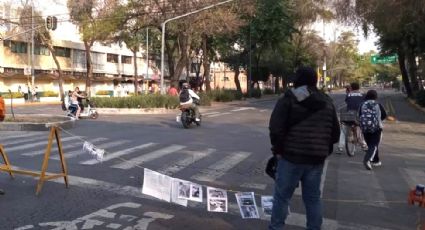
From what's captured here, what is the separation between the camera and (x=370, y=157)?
35.2 feet

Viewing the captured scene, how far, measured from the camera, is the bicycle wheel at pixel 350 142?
12773 millimetres

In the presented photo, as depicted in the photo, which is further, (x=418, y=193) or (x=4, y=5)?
(x=4, y=5)

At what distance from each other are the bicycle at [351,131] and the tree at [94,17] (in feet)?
101

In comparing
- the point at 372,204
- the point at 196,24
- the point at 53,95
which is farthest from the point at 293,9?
the point at 372,204

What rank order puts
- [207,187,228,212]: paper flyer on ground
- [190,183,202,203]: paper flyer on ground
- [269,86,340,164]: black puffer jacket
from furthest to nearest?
[190,183,202,203]: paper flyer on ground < [207,187,228,212]: paper flyer on ground < [269,86,340,164]: black puffer jacket

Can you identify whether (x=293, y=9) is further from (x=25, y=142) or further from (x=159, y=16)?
(x=25, y=142)

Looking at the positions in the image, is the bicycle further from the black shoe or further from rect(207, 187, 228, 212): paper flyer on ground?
rect(207, 187, 228, 212): paper flyer on ground

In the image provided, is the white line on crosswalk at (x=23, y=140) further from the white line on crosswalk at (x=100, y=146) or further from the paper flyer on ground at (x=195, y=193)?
the paper flyer on ground at (x=195, y=193)

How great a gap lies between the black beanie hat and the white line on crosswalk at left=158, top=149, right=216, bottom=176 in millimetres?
5018

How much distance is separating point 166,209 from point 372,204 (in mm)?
2867

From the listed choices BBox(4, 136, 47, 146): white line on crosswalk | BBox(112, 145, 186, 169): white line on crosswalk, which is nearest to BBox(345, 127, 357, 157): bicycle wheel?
BBox(112, 145, 186, 169): white line on crosswalk

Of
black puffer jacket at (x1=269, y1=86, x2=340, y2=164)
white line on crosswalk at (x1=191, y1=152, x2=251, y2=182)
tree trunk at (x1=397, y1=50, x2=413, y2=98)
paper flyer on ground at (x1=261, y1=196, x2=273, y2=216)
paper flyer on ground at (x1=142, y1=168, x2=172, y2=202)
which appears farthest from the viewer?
tree trunk at (x1=397, y1=50, x2=413, y2=98)

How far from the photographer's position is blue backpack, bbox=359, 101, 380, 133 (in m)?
10.7

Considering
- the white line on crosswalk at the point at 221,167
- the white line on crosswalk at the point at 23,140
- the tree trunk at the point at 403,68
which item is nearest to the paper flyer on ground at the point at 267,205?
the white line on crosswalk at the point at 221,167
